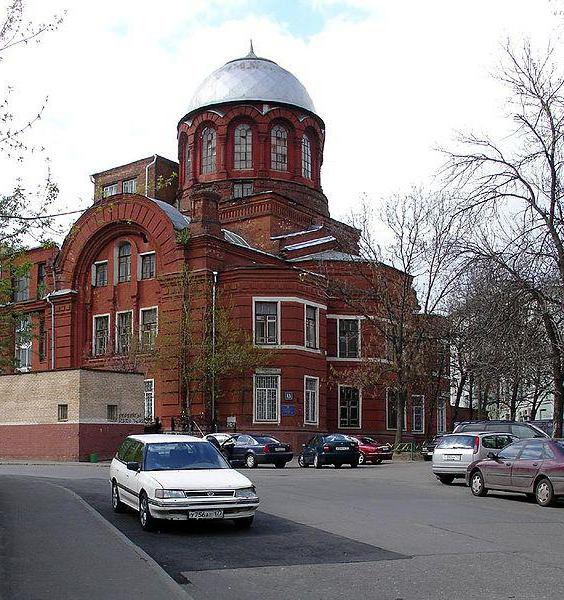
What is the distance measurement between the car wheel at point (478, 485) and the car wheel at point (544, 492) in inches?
72.4

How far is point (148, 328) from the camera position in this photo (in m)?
51.7

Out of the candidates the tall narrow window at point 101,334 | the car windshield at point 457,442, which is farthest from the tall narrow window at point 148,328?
the car windshield at point 457,442

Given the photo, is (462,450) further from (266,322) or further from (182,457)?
(266,322)

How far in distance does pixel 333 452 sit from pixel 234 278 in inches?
616

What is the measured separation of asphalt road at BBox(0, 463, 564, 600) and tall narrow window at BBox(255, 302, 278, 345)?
89.5 ft

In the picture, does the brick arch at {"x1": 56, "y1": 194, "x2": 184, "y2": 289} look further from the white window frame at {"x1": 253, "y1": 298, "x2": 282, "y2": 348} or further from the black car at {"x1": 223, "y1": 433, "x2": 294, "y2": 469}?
the black car at {"x1": 223, "y1": 433, "x2": 294, "y2": 469}

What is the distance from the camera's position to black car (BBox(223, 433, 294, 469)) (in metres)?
35.7

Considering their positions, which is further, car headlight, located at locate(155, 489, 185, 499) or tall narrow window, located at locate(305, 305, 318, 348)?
tall narrow window, located at locate(305, 305, 318, 348)

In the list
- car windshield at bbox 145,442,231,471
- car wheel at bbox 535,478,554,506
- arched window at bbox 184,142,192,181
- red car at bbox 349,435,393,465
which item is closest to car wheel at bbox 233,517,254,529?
car windshield at bbox 145,442,231,471

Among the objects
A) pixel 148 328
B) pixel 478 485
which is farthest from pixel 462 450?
pixel 148 328

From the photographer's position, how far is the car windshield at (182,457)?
585 inches

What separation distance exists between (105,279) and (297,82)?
1931 centimetres

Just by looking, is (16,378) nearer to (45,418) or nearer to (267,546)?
(45,418)

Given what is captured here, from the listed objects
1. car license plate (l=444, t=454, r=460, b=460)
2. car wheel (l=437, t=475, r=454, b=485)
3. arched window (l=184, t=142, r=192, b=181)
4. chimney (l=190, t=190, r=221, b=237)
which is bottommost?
car wheel (l=437, t=475, r=454, b=485)
